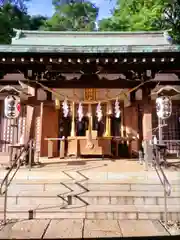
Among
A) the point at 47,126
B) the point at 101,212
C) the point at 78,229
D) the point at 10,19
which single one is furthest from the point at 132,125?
the point at 10,19

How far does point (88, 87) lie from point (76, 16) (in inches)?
1058

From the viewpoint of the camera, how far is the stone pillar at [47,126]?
992 centimetres

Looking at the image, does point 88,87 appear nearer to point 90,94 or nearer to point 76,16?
point 90,94

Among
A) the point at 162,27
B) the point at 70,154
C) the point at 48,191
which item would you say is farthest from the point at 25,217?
the point at 162,27

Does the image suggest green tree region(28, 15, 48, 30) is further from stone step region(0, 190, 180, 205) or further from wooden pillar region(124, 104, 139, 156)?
stone step region(0, 190, 180, 205)

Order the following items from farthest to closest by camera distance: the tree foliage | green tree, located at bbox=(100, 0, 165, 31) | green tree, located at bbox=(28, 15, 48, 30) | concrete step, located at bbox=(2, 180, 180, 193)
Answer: green tree, located at bbox=(28, 15, 48, 30) < the tree foliage < green tree, located at bbox=(100, 0, 165, 31) < concrete step, located at bbox=(2, 180, 180, 193)

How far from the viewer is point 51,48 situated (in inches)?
271

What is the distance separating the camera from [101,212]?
4.75 metres

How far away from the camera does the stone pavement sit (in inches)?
154

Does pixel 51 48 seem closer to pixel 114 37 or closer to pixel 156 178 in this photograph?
pixel 156 178

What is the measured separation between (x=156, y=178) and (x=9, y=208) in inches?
144

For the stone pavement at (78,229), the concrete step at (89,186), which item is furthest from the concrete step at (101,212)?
the concrete step at (89,186)

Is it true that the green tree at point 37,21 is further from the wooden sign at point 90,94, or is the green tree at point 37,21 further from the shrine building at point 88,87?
the wooden sign at point 90,94

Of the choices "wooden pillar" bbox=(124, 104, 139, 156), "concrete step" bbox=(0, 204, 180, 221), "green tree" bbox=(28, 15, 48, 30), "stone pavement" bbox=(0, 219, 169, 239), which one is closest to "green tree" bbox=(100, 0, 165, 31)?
"wooden pillar" bbox=(124, 104, 139, 156)
